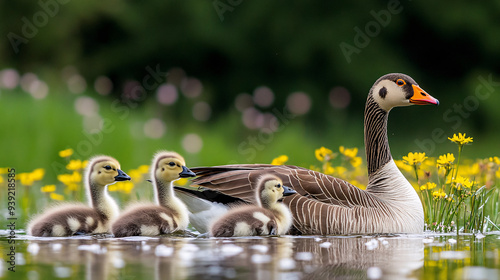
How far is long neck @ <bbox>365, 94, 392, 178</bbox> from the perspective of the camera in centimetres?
777

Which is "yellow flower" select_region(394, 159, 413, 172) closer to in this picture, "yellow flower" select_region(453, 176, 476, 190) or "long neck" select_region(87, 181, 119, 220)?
"yellow flower" select_region(453, 176, 476, 190)

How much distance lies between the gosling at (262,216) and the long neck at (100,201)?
1033mm

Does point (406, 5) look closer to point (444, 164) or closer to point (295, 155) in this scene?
point (295, 155)

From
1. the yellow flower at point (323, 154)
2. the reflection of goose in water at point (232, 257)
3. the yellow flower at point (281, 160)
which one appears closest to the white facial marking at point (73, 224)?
the reflection of goose in water at point (232, 257)

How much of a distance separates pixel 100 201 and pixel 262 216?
1.56 meters

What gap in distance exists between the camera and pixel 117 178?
7.23 meters

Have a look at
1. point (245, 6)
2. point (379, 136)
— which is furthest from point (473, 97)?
point (379, 136)

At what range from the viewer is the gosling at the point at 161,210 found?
680 centimetres

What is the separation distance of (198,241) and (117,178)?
1.17 metres

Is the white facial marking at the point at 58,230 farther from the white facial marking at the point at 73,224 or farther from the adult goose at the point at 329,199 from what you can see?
the adult goose at the point at 329,199

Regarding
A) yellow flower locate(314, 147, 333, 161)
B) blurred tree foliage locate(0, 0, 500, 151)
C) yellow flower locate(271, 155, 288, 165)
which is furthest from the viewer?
blurred tree foliage locate(0, 0, 500, 151)

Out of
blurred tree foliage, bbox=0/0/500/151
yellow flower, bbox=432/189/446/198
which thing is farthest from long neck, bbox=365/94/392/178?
blurred tree foliage, bbox=0/0/500/151

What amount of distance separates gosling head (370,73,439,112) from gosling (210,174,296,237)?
1.54m

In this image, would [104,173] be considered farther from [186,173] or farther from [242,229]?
[242,229]
